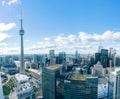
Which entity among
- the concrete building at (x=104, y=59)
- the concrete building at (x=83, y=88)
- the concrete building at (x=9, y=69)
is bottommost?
the concrete building at (x=9, y=69)

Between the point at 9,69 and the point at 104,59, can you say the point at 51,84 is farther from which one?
the point at 9,69

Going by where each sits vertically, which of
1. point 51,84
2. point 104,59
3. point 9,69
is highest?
point 104,59

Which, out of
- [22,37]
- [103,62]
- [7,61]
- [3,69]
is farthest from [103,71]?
[7,61]

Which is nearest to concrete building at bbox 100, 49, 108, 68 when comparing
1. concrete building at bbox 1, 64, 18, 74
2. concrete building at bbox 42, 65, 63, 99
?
concrete building at bbox 42, 65, 63, 99

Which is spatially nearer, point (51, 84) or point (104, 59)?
point (51, 84)

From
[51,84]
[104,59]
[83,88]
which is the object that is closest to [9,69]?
[104,59]

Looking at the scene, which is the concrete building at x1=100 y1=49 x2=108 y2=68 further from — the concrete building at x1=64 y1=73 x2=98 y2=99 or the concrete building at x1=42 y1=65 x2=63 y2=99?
the concrete building at x1=64 y1=73 x2=98 y2=99

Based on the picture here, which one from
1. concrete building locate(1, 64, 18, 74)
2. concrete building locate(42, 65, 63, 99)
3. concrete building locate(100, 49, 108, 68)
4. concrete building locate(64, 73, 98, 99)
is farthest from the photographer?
concrete building locate(1, 64, 18, 74)

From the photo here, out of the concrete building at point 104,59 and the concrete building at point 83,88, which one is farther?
the concrete building at point 104,59

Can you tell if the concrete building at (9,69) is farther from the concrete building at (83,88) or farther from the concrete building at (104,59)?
the concrete building at (83,88)

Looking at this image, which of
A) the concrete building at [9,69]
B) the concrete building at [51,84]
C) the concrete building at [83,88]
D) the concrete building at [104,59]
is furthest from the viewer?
the concrete building at [9,69]

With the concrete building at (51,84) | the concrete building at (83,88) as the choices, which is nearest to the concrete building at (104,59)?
the concrete building at (51,84)
